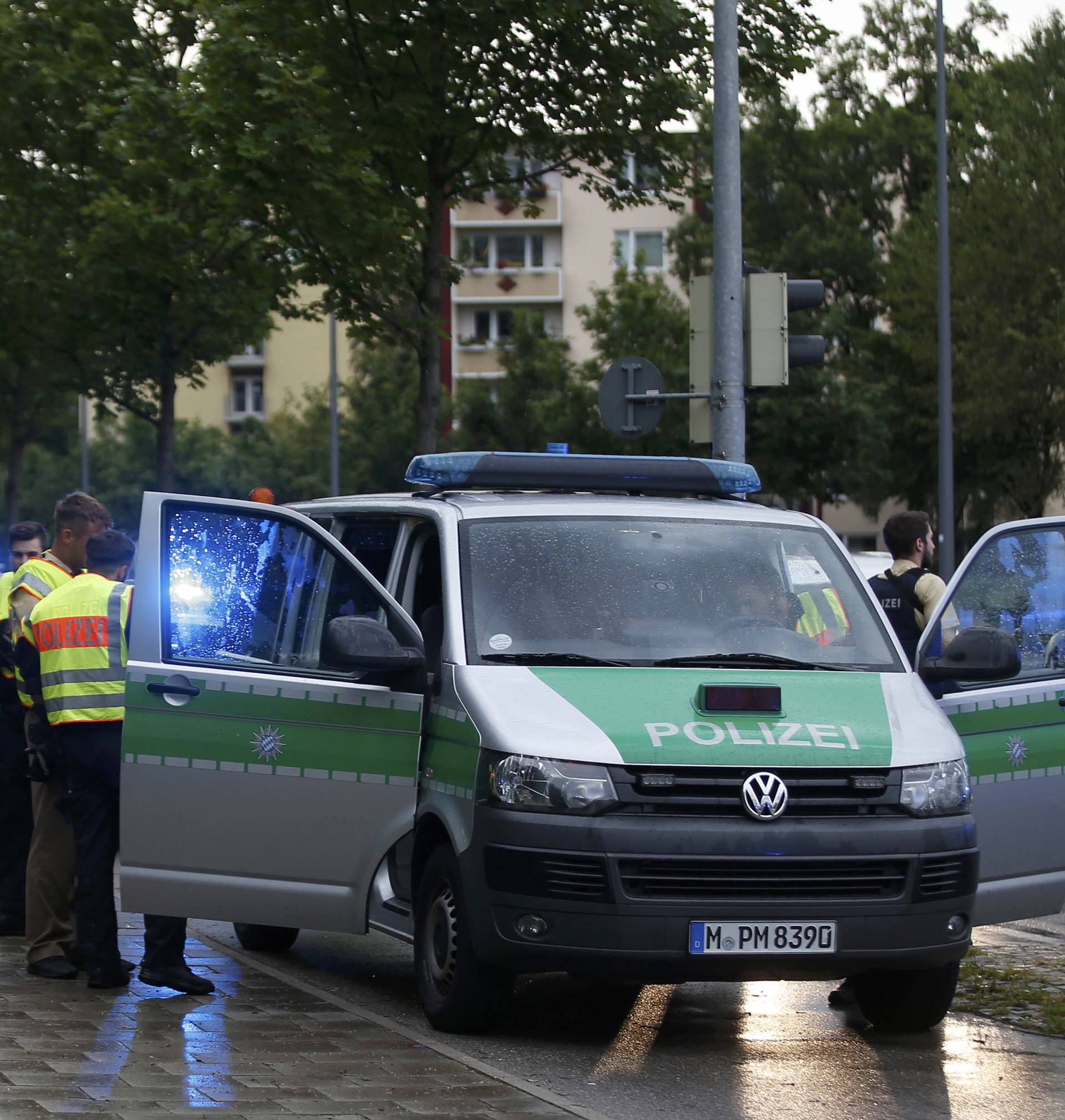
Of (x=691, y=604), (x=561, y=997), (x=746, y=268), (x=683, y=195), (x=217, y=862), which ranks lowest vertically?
(x=561, y=997)

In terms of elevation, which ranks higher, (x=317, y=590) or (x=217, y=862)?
(x=317, y=590)

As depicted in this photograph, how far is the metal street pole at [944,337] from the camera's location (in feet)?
86.0

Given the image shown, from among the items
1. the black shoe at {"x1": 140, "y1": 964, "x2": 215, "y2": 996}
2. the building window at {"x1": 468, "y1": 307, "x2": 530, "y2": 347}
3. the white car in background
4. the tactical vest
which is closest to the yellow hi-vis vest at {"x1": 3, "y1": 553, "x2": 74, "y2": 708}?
the black shoe at {"x1": 140, "y1": 964, "x2": 215, "y2": 996}

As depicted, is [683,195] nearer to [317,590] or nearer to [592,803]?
[317,590]

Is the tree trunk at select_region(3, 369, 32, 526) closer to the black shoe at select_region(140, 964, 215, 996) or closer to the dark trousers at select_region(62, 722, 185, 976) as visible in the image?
the dark trousers at select_region(62, 722, 185, 976)

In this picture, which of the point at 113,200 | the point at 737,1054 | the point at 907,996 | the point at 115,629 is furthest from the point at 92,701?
the point at 113,200

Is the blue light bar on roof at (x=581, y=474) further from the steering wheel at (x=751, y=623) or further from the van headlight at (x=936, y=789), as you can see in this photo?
the van headlight at (x=936, y=789)

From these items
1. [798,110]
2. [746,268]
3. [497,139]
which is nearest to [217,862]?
[746,268]

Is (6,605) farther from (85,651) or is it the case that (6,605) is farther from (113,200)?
(113,200)

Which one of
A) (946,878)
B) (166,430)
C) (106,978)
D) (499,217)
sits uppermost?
(499,217)

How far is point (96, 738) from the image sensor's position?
7.62 m

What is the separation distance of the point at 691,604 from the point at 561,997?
171cm

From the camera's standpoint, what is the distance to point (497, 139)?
1748cm

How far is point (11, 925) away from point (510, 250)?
67212mm
